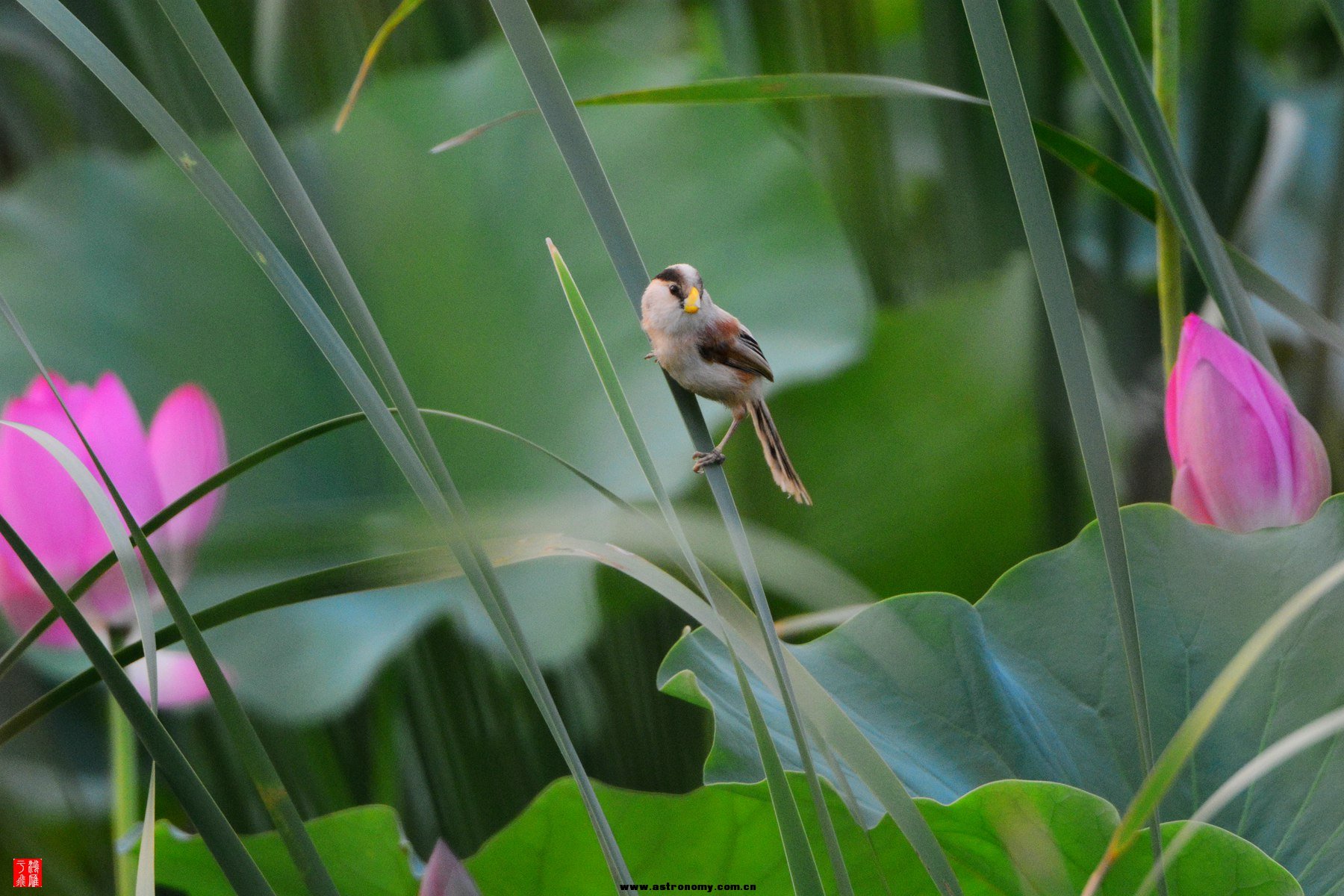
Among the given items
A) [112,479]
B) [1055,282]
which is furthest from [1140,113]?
[112,479]

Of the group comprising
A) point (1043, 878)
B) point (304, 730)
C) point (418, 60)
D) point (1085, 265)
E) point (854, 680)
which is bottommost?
point (1043, 878)

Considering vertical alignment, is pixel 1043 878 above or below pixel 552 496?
below

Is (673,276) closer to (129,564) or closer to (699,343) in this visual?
(699,343)

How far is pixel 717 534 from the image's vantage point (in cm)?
42

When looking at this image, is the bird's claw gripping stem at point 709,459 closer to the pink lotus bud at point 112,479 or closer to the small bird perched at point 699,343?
the small bird perched at point 699,343

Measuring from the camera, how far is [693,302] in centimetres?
42

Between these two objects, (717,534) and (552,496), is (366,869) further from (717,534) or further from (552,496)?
(552,496)

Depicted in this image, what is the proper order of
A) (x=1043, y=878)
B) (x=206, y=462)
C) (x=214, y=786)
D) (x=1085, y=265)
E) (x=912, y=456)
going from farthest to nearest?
1. (x=1085, y=265)
2. (x=912, y=456)
3. (x=214, y=786)
4. (x=206, y=462)
5. (x=1043, y=878)

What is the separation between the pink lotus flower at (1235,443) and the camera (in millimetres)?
382

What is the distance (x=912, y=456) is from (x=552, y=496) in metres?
0.29

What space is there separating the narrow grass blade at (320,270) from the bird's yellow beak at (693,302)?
0.18m

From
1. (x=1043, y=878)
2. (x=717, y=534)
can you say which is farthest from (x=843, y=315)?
(x=1043, y=878)

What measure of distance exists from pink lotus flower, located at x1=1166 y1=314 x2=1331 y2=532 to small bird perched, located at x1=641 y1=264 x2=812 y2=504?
162mm

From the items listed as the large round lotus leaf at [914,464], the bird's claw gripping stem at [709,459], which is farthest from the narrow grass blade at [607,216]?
the large round lotus leaf at [914,464]
